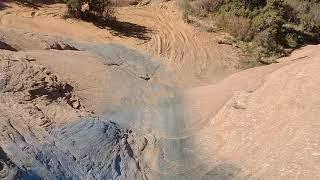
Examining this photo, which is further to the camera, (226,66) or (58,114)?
(226,66)

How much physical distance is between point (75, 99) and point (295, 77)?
11.4 feet

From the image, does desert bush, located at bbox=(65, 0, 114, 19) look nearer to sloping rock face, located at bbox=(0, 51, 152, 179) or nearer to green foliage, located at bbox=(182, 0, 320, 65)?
green foliage, located at bbox=(182, 0, 320, 65)

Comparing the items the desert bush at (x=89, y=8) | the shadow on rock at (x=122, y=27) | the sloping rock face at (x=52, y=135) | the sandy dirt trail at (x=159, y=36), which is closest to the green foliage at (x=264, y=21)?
the sandy dirt trail at (x=159, y=36)

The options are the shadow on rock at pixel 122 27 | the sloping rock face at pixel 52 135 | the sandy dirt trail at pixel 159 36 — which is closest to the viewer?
the sloping rock face at pixel 52 135

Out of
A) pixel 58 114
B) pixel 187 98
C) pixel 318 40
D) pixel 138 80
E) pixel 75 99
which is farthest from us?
pixel 318 40

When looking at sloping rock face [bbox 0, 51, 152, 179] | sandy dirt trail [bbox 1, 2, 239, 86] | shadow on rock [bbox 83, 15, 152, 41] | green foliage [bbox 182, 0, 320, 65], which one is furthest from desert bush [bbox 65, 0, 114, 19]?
sloping rock face [bbox 0, 51, 152, 179]

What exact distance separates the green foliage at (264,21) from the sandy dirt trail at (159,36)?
0.52 m

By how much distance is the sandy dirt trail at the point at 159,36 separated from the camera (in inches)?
465

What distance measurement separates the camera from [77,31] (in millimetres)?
12617

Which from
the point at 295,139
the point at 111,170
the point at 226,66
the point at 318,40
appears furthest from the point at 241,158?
the point at 318,40

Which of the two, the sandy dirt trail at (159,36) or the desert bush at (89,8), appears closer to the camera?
the sandy dirt trail at (159,36)

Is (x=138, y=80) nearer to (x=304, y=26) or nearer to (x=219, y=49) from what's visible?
(x=219, y=49)

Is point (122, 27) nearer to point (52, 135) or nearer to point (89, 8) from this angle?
point (89, 8)

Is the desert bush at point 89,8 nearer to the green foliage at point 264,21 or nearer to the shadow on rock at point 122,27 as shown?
the shadow on rock at point 122,27
